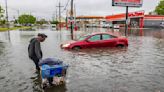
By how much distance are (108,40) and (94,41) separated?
43.7 inches

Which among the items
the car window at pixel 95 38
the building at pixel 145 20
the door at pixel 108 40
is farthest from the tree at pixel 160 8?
the car window at pixel 95 38

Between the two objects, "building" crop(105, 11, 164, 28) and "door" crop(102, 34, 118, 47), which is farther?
"building" crop(105, 11, 164, 28)

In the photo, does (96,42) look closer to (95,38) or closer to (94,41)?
(94,41)

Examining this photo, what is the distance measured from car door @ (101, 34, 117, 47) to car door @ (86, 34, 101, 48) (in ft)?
1.10

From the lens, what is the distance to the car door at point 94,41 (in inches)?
609

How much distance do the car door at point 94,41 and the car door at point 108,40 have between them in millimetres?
336

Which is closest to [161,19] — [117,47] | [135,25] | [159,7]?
[135,25]

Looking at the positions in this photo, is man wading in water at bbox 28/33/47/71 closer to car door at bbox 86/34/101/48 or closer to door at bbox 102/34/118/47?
car door at bbox 86/34/101/48

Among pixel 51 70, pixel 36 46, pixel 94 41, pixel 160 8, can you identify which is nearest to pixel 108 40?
pixel 94 41

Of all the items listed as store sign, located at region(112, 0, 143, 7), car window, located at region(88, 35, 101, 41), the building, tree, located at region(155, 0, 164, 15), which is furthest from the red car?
tree, located at region(155, 0, 164, 15)

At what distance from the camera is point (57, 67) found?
Answer: 255 inches

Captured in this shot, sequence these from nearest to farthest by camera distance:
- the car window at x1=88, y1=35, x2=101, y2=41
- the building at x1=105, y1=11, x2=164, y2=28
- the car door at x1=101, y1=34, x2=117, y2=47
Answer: the car window at x1=88, y1=35, x2=101, y2=41
the car door at x1=101, y1=34, x2=117, y2=47
the building at x1=105, y1=11, x2=164, y2=28

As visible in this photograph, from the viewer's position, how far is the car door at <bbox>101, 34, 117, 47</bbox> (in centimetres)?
1574

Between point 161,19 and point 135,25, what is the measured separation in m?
9.12
